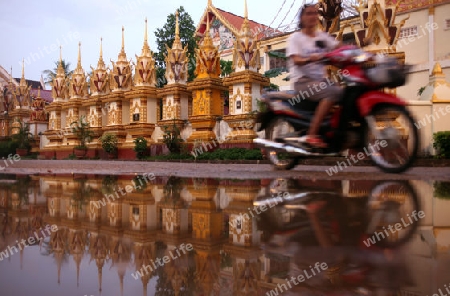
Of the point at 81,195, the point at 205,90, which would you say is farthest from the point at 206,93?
the point at 81,195

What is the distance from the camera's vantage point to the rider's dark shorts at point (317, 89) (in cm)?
457

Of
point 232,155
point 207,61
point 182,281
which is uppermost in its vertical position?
point 207,61

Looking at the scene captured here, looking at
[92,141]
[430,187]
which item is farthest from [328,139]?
[92,141]

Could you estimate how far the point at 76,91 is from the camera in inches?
784

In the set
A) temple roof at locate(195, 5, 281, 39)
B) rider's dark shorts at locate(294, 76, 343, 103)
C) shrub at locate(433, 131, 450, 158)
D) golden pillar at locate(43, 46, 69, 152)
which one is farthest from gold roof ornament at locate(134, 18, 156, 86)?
temple roof at locate(195, 5, 281, 39)

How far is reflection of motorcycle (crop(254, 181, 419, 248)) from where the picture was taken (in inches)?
78.9

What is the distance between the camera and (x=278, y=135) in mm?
5754

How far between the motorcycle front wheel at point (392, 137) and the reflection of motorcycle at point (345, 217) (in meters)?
0.80

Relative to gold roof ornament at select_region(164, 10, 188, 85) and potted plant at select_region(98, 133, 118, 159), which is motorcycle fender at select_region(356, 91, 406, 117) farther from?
potted plant at select_region(98, 133, 118, 159)

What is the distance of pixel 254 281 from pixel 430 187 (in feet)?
10.1

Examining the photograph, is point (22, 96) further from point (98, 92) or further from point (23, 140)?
point (98, 92)

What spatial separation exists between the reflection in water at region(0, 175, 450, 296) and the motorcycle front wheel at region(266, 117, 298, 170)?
2394 millimetres

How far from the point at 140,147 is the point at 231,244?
13158 mm

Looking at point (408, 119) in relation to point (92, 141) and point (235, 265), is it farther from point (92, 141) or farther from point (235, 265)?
point (92, 141)
